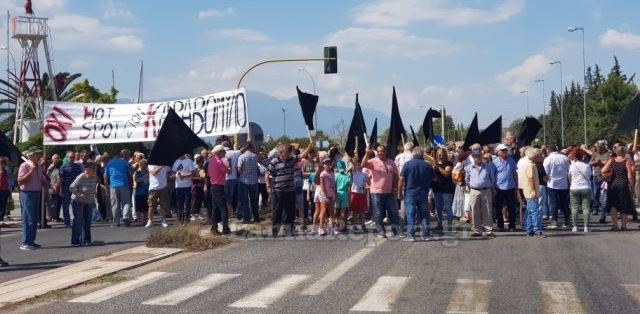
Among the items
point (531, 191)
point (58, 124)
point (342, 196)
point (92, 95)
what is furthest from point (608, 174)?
point (92, 95)

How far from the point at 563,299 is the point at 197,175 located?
10.8 m

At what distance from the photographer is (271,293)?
29.5ft

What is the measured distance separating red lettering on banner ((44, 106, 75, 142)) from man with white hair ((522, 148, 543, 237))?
39.3 feet

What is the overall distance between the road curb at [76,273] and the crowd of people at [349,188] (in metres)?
1.99

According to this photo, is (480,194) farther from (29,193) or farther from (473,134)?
(29,193)

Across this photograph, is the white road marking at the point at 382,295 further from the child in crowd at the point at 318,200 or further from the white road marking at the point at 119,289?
the child in crowd at the point at 318,200

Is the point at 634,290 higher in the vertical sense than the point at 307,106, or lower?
lower

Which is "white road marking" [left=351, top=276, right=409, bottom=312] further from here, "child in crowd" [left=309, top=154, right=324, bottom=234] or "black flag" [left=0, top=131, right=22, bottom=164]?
"black flag" [left=0, top=131, right=22, bottom=164]

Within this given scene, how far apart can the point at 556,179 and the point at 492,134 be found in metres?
3.03

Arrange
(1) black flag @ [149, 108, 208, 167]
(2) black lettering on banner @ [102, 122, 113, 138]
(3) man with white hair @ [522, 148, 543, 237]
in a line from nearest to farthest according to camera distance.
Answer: (3) man with white hair @ [522, 148, 543, 237], (1) black flag @ [149, 108, 208, 167], (2) black lettering on banner @ [102, 122, 113, 138]

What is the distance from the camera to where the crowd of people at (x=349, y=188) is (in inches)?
558

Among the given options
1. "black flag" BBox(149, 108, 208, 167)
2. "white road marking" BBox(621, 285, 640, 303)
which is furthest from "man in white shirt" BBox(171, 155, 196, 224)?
"white road marking" BBox(621, 285, 640, 303)

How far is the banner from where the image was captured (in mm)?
20250

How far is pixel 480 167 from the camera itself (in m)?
14.6
